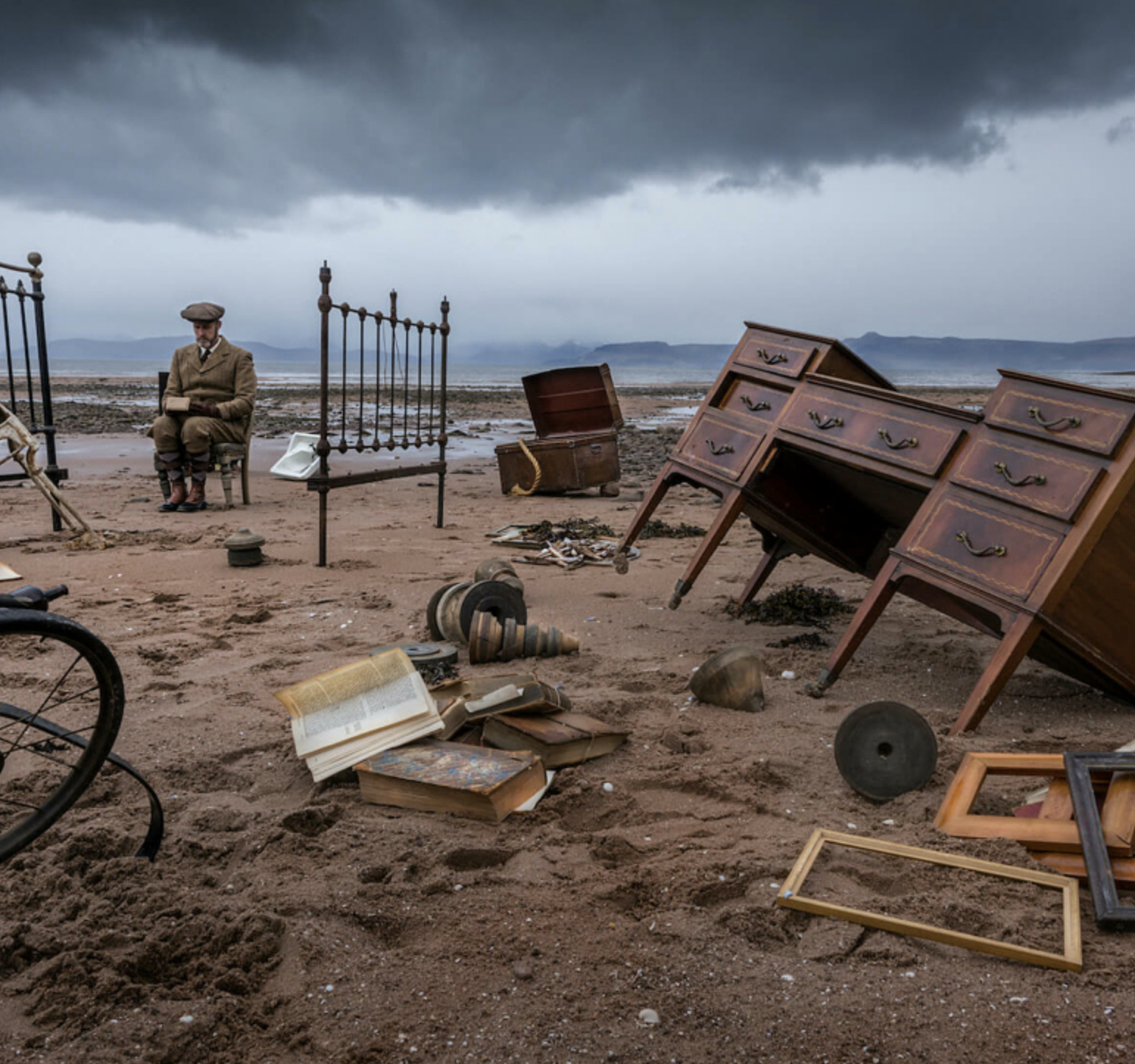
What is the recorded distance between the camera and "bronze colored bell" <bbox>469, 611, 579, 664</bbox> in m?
4.38

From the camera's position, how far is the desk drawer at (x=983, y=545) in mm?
3322

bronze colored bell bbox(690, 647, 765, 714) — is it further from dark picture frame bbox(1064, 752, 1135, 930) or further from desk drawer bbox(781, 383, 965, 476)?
dark picture frame bbox(1064, 752, 1135, 930)

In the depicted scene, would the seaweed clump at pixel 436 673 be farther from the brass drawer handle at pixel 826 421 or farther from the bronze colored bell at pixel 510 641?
the brass drawer handle at pixel 826 421

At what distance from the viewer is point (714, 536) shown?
467 centimetres

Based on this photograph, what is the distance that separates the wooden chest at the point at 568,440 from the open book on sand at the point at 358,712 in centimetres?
672

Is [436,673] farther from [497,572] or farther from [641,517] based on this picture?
[641,517]

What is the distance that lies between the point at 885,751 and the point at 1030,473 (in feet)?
4.04

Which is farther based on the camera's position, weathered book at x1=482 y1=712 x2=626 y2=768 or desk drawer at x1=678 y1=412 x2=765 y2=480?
desk drawer at x1=678 y1=412 x2=765 y2=480

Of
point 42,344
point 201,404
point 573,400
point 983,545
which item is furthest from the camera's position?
point 573,400

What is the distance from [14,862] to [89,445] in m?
13.9

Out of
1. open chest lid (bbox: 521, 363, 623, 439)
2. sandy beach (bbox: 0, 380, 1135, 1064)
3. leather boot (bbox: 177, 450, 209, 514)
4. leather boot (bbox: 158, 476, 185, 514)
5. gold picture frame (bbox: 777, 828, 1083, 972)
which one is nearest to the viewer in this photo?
sandy beach (bbox: 0, 380, 1135, 1064)

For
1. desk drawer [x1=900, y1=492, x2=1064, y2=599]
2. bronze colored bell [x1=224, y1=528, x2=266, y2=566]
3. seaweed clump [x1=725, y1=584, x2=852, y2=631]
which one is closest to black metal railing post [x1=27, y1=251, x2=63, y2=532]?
bronze colored bell [x1=224, y1=528, x2=266, y2=566]

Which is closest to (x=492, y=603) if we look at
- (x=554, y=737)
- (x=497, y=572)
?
(x=497, y=572)

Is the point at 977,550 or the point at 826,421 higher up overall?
the point at 826,421
